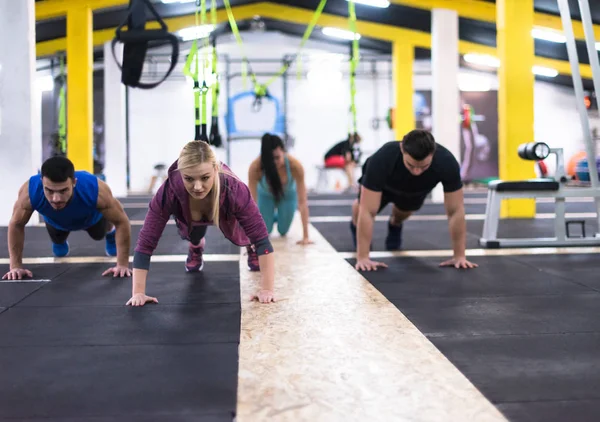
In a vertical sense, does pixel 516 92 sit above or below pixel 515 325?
above

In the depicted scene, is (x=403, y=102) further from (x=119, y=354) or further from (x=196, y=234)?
(x=119, y=354)

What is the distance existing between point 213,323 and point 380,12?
1018 cm

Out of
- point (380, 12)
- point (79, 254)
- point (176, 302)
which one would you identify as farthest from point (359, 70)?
point (176, 302)

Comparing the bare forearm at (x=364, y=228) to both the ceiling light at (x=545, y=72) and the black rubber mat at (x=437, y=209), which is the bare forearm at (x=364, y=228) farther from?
the ceiling light at (x=545, y=72)

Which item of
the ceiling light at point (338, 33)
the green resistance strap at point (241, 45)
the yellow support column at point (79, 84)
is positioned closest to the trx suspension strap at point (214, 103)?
the green resistance strap at point (241, 45)

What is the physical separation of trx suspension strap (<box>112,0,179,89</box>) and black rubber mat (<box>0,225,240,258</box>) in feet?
4.50

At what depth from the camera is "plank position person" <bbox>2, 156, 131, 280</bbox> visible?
316 cm

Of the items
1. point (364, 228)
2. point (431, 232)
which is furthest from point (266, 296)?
point (431, 232)

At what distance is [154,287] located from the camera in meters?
3.32

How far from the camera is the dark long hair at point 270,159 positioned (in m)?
4.87

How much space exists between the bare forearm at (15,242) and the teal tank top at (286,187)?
211 centimetres

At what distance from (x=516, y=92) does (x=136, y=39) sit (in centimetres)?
479

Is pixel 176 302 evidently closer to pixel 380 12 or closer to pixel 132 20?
pixel 132 20

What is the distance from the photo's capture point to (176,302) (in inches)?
115
